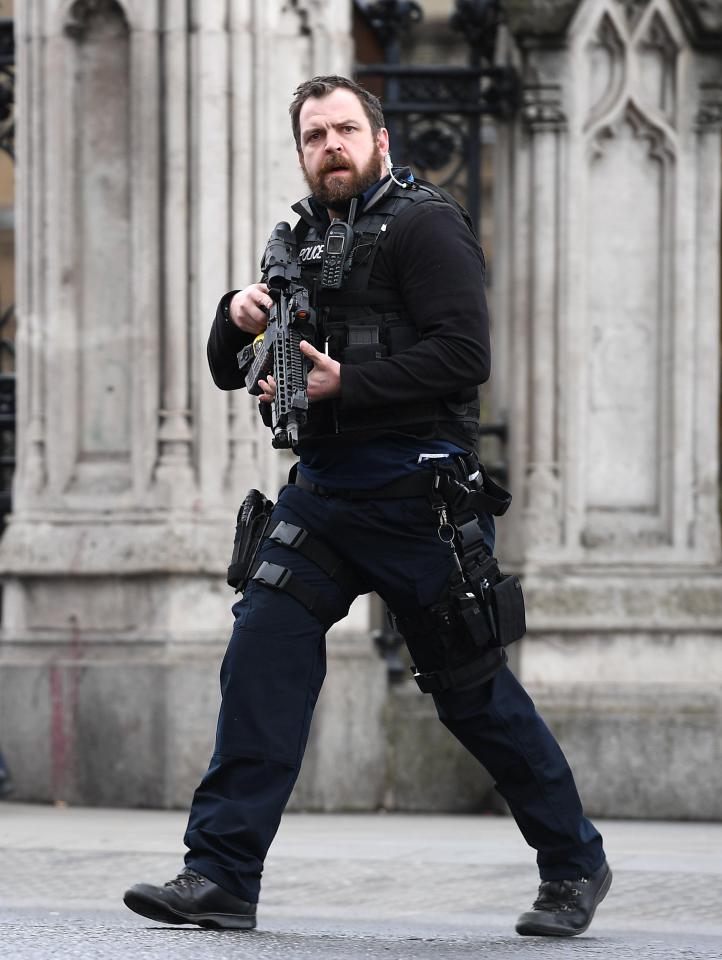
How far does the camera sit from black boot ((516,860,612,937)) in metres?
4.60

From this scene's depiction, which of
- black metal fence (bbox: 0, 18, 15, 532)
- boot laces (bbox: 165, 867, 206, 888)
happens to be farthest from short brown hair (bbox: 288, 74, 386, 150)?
black metal fence (bbox: 0, 18, 15, 532)

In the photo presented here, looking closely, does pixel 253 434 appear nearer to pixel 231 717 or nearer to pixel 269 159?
pixel 269 159

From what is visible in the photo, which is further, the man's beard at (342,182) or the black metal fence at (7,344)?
the black metal fence at (7,344)

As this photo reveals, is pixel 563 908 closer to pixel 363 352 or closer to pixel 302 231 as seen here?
pixel 363 352

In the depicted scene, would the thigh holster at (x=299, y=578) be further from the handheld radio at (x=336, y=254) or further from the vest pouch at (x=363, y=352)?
the handheld radio at (x=336, y=254)

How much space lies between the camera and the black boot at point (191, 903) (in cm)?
430

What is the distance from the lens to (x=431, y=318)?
14.9 feet

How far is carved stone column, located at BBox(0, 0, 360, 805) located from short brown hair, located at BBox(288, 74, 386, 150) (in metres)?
3.19

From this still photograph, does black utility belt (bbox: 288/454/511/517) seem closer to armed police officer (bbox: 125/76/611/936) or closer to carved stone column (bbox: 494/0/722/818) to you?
armed police officer (bbox: 125/76/611/936)

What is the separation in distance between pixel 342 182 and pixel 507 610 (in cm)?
108

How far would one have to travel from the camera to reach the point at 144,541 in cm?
781

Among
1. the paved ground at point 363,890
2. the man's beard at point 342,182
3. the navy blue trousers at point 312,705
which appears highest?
the man's beard at point 342,182

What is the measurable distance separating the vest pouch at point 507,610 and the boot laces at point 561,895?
22.8 inches

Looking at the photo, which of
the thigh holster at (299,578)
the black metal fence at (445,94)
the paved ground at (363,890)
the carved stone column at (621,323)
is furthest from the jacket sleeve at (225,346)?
the black metal fence at (445,94)
